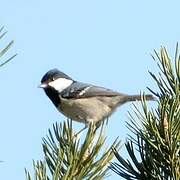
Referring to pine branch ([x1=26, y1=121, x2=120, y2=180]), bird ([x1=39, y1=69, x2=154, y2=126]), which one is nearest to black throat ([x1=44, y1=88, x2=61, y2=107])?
bird ([x1=39, y1=69, x2=154, y2=126])

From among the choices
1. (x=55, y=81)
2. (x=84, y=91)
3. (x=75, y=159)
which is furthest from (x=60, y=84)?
(x=75, y=159)

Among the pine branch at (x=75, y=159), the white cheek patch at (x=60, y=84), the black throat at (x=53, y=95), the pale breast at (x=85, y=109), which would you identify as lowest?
the pale breast at (x=85, y=109)

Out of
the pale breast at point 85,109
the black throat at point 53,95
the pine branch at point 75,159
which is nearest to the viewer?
the pine branch at point 75,159

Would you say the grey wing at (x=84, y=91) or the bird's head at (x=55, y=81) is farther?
the bird's head at (x=55, y=81)

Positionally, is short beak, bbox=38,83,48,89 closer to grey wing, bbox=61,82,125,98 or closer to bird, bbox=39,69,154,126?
bird, bbox=39,69,154,126

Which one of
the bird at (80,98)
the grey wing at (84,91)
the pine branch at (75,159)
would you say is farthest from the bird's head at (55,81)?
the pine branch at (75,159)

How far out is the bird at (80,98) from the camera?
489 cm

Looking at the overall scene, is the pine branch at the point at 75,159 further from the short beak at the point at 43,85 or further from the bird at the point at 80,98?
the short beak at the point at 43,85

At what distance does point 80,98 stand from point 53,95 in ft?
1.06

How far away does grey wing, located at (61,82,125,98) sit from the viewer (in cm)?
524

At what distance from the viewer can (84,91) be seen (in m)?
5.34

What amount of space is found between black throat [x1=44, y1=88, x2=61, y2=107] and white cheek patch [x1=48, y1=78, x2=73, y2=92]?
0.15 ft

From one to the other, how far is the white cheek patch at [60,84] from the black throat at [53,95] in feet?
0.15

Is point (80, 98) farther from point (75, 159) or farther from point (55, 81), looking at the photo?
point (75, 159)
